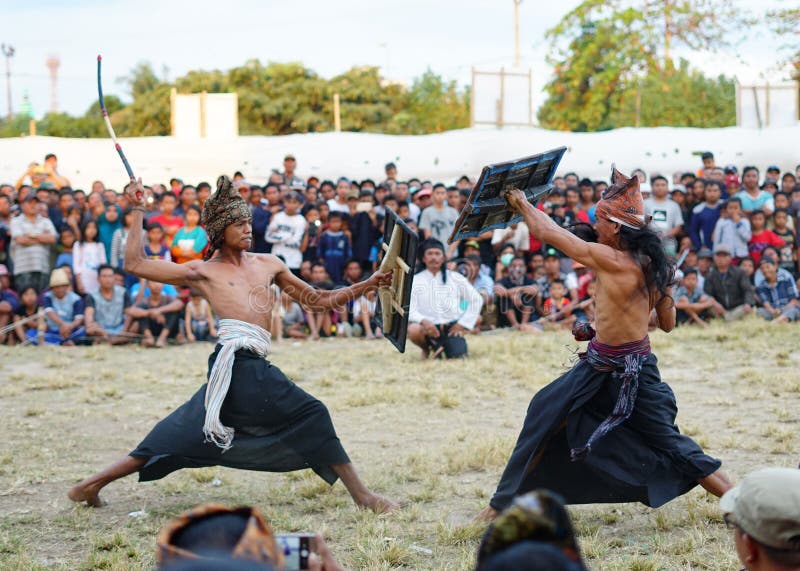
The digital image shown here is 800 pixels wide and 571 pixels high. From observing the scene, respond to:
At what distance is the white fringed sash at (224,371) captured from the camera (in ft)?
17.0

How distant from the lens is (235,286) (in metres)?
5.29

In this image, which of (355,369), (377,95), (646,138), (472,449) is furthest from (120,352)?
(377,95)

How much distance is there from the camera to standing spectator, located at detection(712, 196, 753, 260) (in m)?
12.3

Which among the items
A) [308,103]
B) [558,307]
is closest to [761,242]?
[558,307]

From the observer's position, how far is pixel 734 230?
12414mm

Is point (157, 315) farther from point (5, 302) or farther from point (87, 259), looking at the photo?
point (5, 302)

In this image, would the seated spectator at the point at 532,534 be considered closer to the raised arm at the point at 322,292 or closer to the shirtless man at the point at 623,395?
the shirtless man at the point at 623,395

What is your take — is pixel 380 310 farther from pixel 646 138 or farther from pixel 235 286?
pixel 646 138

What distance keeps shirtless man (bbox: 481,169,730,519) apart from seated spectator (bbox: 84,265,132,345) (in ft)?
25.8

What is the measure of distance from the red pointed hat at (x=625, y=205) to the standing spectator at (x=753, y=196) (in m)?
8.49

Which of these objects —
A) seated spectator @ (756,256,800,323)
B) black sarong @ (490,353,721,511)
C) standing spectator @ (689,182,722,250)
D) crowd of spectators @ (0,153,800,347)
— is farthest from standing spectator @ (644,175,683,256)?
black sarong @ (490,353,721,511)

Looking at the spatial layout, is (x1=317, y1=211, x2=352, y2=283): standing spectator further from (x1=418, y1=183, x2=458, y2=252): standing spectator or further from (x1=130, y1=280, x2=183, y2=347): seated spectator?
(x1=130, y1=280, x2=183, y2=347): seated spectator

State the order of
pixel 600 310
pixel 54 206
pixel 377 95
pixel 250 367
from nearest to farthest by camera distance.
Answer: pixel 600 310
pixel 250 367
pixel 54 206
pixel 377 95

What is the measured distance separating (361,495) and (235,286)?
130 cm
